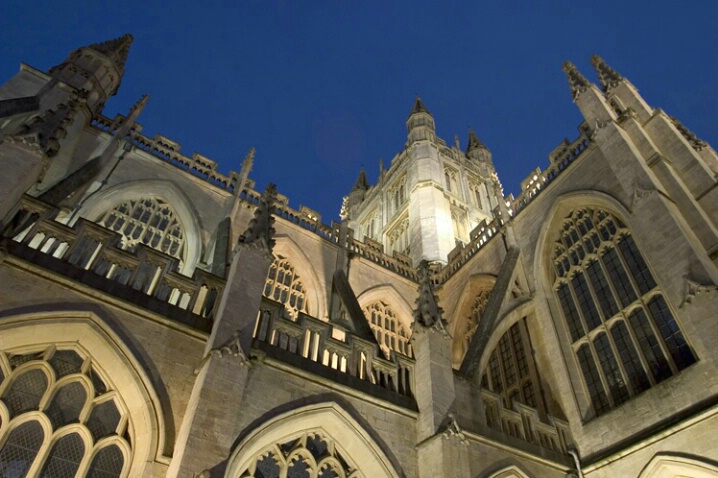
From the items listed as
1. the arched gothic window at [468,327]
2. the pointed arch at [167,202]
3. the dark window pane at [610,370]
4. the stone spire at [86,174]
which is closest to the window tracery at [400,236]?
the arched gothic window at [468,327]

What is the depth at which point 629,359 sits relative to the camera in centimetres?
1040

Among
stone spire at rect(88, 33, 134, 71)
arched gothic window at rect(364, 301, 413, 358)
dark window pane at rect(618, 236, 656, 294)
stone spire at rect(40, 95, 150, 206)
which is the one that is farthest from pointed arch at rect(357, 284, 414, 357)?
stone spire at rect(88, 33, 134, 71)

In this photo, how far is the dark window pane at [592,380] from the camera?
34.8ft

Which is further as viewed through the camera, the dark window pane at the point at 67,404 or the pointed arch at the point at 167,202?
the pointed arch at the point at 167,202

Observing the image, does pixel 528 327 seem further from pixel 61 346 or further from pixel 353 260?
pixel 61 346

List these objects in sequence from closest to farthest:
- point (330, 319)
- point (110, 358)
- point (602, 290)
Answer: point (110, 358)
point (602, 290)
point (330, 319)

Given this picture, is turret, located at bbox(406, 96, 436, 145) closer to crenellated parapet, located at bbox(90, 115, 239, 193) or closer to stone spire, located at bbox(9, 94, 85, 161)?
crenellated parapet, located at bbox(90, 115, 239, 193)

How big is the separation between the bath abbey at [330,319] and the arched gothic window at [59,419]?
0.02m

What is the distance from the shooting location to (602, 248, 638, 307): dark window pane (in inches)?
431

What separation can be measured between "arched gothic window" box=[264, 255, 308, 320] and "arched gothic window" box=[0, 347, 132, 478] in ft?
28.5

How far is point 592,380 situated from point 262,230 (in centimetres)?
830

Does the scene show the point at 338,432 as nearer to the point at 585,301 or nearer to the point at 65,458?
the point at 65,458

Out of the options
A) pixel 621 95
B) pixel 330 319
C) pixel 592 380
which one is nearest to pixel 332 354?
pixel 330 319

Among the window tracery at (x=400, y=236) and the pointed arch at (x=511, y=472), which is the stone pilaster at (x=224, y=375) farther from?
the window tracery at (x=400, y=236)
